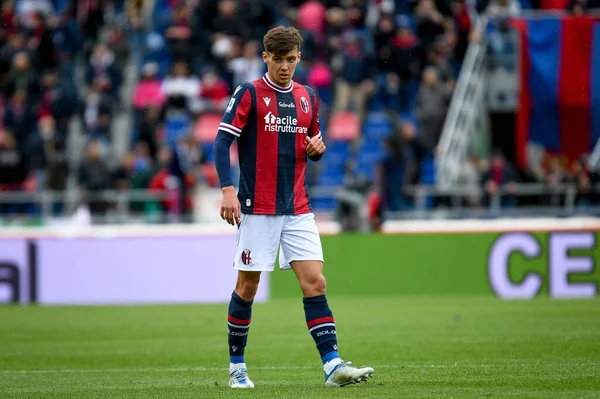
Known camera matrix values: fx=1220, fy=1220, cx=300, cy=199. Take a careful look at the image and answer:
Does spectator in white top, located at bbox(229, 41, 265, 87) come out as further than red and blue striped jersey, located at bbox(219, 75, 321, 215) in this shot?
Yes

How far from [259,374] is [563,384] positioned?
2.51m

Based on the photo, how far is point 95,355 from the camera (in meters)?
11.6

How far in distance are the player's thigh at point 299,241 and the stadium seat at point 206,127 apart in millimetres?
16438

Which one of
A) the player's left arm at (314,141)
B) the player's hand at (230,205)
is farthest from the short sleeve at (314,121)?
the player's hand at (230,205)

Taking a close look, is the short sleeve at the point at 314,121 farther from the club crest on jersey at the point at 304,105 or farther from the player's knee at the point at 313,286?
the player's knee at the point at 313,286

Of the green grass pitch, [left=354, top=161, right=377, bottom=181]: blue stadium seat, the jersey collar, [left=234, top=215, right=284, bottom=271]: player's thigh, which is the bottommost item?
the green grass pitch

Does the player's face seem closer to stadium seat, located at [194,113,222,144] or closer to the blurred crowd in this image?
the blurred crowd

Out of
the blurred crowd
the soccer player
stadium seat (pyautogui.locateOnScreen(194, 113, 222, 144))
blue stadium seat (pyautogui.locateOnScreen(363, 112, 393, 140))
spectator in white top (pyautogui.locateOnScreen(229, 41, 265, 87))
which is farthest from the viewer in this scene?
stadium seat (pyautogui.locateOnScreen(194, 113, 222, 144))

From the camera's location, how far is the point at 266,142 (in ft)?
27.4

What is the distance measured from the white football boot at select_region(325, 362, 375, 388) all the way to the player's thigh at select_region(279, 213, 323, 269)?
777 mm

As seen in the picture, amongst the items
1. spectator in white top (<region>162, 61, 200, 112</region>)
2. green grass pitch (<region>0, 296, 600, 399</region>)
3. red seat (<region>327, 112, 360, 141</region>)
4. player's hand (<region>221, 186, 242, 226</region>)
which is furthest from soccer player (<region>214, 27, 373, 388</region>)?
spectator in white top (<region>162, 61, 200, 112</region>)

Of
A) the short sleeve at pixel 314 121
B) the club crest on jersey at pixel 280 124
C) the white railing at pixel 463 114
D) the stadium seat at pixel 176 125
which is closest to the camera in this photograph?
the club crest on jersey at pixel 280 124

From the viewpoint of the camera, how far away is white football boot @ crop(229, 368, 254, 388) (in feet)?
27.3

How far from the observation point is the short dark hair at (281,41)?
8141 millimetres
